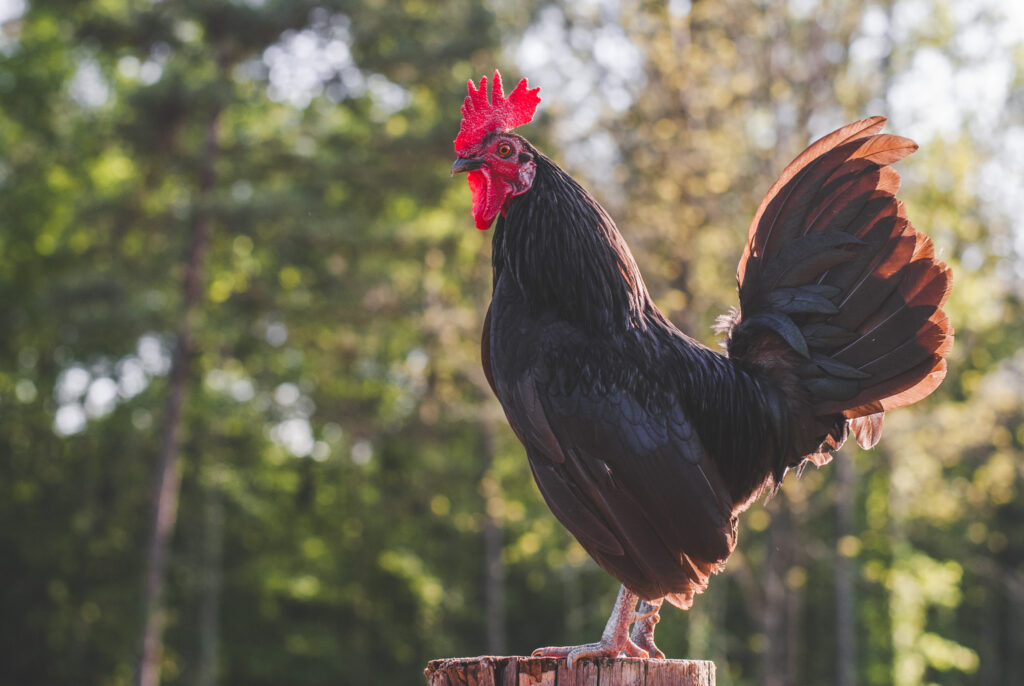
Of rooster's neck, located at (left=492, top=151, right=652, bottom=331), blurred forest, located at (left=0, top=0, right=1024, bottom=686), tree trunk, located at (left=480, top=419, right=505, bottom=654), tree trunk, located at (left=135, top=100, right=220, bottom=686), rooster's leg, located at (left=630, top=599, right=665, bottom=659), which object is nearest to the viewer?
rooster's neck, located at (left=492, top=151, right=652, bottom=331)

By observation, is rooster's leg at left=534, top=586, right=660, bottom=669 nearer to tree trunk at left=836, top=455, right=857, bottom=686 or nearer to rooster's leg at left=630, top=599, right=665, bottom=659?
rooster's leg at left=630, top=599, right=665, bottom=659

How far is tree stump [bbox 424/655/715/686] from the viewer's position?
362 centimetres

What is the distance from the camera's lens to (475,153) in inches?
164

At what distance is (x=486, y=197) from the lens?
13.6ft

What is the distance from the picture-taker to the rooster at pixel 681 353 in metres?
3.70

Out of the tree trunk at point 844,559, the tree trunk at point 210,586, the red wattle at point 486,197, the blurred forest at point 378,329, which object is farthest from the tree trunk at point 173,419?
the red wattle at point 486,197

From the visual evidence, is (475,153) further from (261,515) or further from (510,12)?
(261,515)

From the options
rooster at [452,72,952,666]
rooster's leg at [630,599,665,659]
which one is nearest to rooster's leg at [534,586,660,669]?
rooster at [452,72,952,666]

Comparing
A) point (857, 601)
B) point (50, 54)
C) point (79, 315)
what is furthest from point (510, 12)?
point (857, 601)

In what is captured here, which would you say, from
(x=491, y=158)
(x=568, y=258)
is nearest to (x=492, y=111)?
(x=491, y=158)

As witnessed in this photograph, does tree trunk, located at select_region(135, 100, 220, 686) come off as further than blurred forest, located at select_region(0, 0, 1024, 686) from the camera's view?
Yes

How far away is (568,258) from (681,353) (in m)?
0.61

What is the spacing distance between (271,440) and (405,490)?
4.56 meters

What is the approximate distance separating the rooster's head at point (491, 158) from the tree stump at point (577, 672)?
174cm
